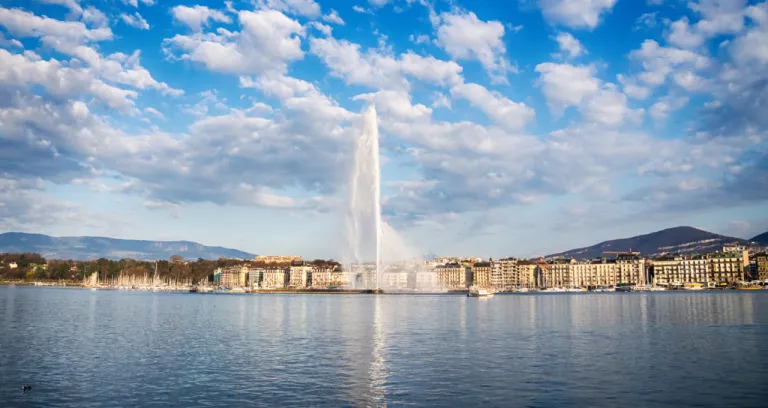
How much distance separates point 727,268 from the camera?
7726 inches

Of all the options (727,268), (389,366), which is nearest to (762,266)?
(727,268)

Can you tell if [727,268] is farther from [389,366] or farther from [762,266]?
[389,366]

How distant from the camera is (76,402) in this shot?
758 inches

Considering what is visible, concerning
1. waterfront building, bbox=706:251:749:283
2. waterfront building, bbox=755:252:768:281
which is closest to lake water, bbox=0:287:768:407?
waterfront building, bbox=755:252:768:281

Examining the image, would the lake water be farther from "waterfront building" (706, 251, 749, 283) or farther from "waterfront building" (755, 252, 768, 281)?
"waterfront building" (706, 251, 749, 283)

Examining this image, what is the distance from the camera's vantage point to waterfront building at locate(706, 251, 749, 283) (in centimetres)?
19425

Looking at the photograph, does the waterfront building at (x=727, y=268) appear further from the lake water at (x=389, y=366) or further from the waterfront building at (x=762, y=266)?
the lake water at (x=389, y=366)

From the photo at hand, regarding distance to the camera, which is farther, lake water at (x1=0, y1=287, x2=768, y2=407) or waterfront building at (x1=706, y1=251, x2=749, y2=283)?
waterfront building at (x1=706, y1=251, x2=749, y2=283)

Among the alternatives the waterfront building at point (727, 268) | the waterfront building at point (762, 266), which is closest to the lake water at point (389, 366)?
the waterfront building at point (762, 266)

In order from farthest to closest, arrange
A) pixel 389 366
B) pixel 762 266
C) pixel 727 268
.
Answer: pixel 727 268, pixel 762 266, pixel 389 366

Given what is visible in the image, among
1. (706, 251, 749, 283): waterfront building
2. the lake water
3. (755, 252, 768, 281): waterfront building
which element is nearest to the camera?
the lake water

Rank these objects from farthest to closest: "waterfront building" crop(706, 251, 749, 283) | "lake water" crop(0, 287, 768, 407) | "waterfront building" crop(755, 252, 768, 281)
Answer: "waterfront building" crop(706, 251, 749, 283), "waterfront building" crop(755, 252, 768, 281), "lake water" crop(0, 287, 768, 407)

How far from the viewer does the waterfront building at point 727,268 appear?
637 feet

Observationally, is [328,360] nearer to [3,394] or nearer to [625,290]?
[3,394]
